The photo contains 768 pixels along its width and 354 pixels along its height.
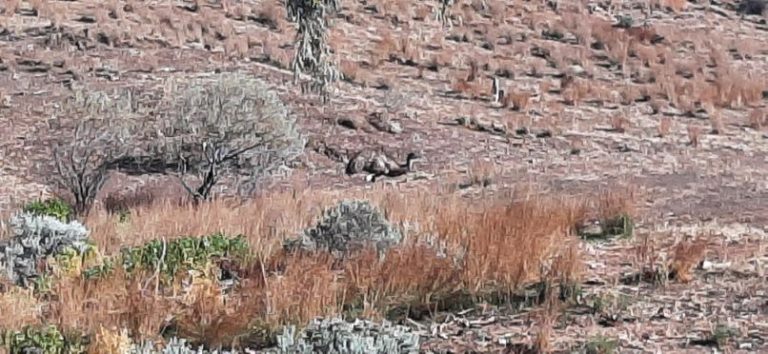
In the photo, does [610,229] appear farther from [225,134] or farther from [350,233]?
[225,134]

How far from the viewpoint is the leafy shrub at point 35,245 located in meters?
7.68

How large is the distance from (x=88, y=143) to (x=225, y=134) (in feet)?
5.82

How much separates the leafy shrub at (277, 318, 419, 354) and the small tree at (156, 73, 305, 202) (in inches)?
382

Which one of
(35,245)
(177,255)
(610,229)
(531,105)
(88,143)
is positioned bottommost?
(531,105)

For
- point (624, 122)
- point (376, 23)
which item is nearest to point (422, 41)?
point (376, 23)

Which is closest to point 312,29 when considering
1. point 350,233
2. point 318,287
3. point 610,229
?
point 610,229

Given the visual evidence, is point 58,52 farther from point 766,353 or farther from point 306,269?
point 766,353

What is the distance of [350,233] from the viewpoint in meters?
7.70

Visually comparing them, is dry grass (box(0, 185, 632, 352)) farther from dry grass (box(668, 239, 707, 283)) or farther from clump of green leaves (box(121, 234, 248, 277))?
dry grass (box(668, 239, 707, 283))

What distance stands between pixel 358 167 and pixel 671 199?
6607 millimetres

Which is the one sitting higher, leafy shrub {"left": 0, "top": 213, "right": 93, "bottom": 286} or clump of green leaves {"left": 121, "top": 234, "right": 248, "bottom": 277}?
clump of green leaves {"left": 121, "top": 234, "right": 248, "bottom": 277}

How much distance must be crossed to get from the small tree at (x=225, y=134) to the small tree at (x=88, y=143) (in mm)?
634

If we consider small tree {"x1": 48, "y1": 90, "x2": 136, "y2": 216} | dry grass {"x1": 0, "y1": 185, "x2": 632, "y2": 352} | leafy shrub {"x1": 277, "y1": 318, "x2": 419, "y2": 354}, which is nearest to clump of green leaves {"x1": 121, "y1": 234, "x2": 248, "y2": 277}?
dry grass {"x1": 0, "y1": 185, "x2": 632, "y2": 352}

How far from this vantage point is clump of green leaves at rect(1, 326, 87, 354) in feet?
17.6
